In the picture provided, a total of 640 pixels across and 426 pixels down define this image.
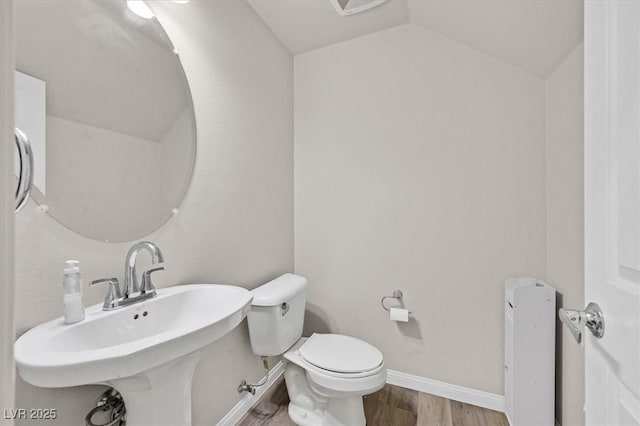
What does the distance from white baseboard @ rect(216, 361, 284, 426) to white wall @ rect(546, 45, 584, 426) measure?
1547 millimetres

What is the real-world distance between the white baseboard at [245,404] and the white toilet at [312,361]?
24 cm

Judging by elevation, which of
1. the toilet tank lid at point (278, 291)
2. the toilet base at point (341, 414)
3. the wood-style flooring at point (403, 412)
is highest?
the toilet tank lid at point (278, 291)

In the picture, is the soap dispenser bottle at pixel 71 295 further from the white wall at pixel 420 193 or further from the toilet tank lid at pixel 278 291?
the white wall at pixel 420 193

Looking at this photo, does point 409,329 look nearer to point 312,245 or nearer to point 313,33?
point 312,245

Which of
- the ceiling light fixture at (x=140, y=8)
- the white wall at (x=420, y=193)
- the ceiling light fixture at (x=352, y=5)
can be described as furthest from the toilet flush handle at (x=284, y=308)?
the ceiling light fixture at (x=352, y=5)

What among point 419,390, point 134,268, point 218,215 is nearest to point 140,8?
A: point 218,215

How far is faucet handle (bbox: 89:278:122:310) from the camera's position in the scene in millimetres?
917

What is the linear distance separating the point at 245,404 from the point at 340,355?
62cm

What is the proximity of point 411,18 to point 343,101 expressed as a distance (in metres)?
0.63
